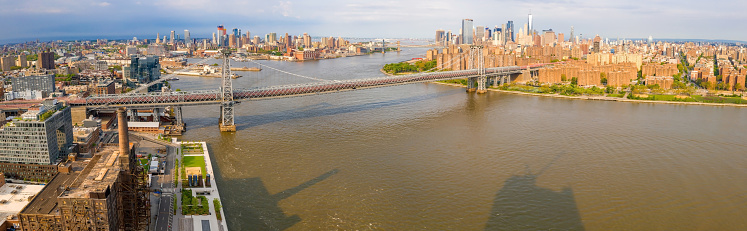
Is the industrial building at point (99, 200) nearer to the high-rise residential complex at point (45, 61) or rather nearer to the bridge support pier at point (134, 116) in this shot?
the bridge support pier at point (134, 116)

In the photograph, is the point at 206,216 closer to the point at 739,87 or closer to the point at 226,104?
the point at 226,104

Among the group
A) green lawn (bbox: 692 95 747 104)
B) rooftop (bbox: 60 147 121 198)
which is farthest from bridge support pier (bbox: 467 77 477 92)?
rooftop (bbox: 60 147 121 198)

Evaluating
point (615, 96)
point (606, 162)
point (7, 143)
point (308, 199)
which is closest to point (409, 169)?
point (308, 199)

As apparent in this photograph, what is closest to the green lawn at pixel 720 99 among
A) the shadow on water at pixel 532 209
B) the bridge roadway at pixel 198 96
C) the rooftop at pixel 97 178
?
the bridge roadway at pixel 198 96

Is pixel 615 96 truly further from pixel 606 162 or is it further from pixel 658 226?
Result: pixel 658 226

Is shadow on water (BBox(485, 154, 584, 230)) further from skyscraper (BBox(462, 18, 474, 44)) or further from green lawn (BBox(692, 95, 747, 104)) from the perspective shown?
skyscraper (BBox(462, 18, 474, 44))

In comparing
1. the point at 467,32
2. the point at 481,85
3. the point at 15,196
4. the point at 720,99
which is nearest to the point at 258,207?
the point at 15,196
